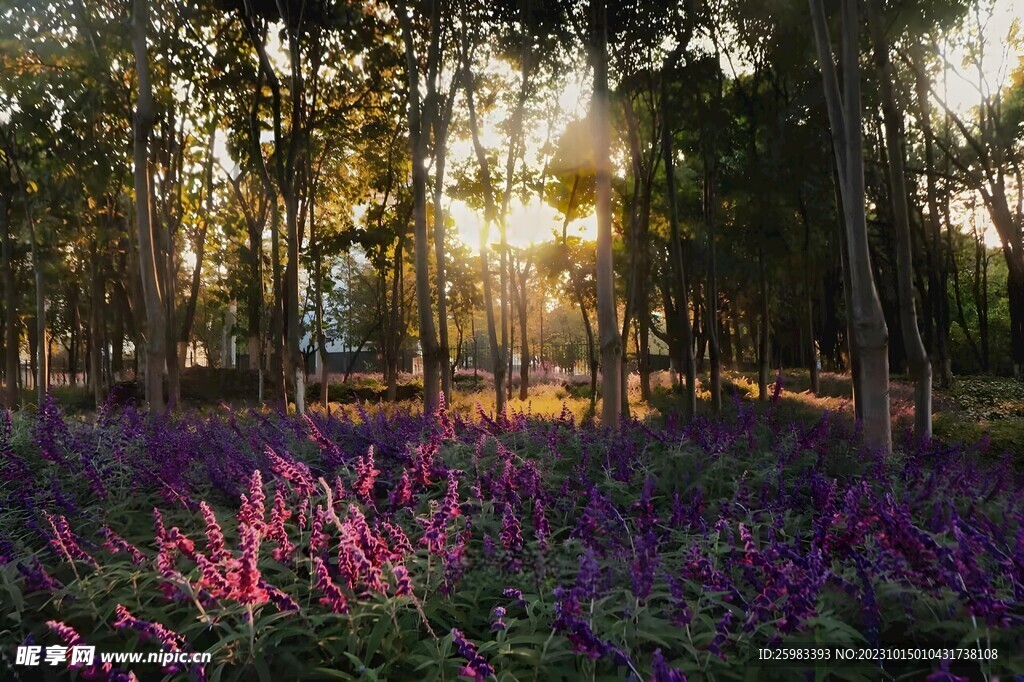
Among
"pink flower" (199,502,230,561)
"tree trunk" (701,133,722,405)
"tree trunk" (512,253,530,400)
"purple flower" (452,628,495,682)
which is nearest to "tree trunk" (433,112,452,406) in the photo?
"tree trunk" (701,133,722,405)

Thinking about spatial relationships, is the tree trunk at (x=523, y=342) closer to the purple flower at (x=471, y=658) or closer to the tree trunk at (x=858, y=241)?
the tree trunk at (x=858, y=241)

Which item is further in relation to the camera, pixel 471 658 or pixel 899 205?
pixel 899 205

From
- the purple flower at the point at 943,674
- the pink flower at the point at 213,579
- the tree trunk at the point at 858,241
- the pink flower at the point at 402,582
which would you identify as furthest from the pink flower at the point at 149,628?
the tree trunk at the point at 858,241

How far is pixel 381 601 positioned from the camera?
2.98 meters

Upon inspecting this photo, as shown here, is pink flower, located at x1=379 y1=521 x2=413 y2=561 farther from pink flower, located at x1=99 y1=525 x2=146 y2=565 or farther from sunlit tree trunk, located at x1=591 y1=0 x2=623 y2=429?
sunlit tree trunk, located at x1=591 y1=0 x2=623 y2=429

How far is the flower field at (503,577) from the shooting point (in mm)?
2559

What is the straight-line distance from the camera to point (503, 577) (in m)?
3.29

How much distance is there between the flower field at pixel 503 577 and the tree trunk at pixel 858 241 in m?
1.62

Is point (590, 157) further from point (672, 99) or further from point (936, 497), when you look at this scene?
point (936, 497)

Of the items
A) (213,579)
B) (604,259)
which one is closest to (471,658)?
(213,579)

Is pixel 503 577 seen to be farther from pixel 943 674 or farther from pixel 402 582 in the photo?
pixel 943 674

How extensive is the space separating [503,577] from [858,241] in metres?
5.89

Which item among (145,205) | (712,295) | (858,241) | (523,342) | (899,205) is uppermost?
(145,205)

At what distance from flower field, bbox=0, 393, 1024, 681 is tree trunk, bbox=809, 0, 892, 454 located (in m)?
1.62
